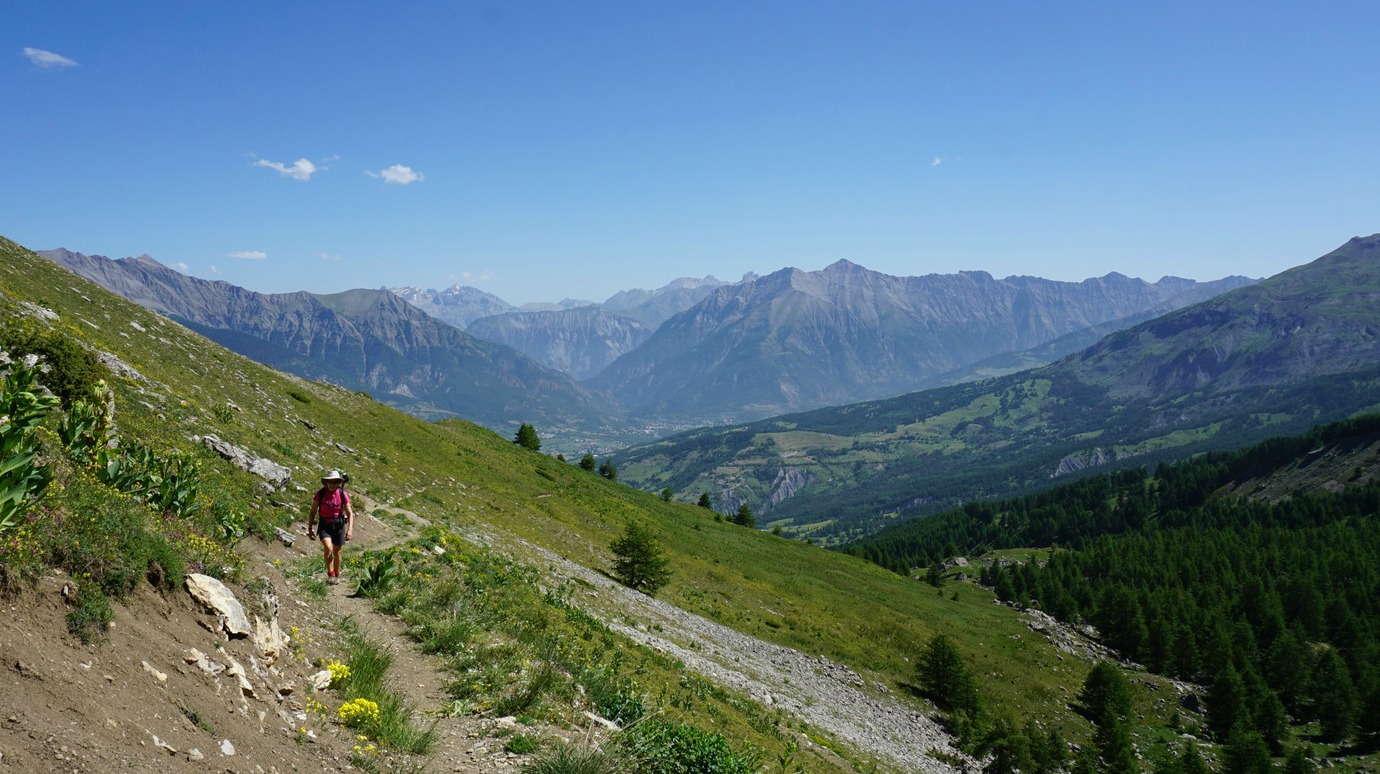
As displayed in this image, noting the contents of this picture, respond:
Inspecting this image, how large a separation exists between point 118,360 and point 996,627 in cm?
8513

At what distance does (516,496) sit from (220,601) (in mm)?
43836

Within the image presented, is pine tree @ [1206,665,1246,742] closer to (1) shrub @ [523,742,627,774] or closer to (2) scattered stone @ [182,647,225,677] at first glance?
(1) shrub @ [523,742,627,774]

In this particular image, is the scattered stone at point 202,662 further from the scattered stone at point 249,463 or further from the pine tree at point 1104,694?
the pine tree at point 1104,694

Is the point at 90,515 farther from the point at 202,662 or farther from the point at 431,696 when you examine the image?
the point at 431,696

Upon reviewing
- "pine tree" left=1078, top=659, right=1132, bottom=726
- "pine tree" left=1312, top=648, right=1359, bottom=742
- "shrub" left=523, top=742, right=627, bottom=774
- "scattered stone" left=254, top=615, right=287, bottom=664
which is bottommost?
"pine tree" left=1312, top=648, right=1359, bottom=742

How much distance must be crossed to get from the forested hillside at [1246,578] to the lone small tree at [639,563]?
54.1m

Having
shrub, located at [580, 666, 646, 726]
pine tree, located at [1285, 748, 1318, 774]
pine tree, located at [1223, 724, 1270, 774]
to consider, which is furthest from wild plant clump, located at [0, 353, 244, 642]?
pine tree, located at [1285, 748, 1318, 774]

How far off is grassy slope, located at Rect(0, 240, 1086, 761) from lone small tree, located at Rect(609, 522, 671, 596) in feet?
7.54

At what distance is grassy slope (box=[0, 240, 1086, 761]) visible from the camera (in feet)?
A: 112

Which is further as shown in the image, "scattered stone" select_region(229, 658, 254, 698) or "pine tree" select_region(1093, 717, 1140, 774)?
"pine tree" select_region(1093, 717, 1140, 774)

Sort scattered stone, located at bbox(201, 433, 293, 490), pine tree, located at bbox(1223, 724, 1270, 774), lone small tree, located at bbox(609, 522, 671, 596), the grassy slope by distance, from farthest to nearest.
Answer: pine tree, located at bbox(1223, 724, 1270, 774) < lone small tree, located at bbox(609, 522, 671, 596) < the grassy slope < scattered stone, located at bbox(201, 433, 293, 490)

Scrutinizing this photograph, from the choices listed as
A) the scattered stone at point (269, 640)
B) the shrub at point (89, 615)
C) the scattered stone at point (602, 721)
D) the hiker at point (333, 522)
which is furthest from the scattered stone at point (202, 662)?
the hiker at point (333, 522)

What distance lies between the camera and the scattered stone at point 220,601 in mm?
10324

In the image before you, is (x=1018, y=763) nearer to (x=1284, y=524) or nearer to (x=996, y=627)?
(x=996, y=627)
